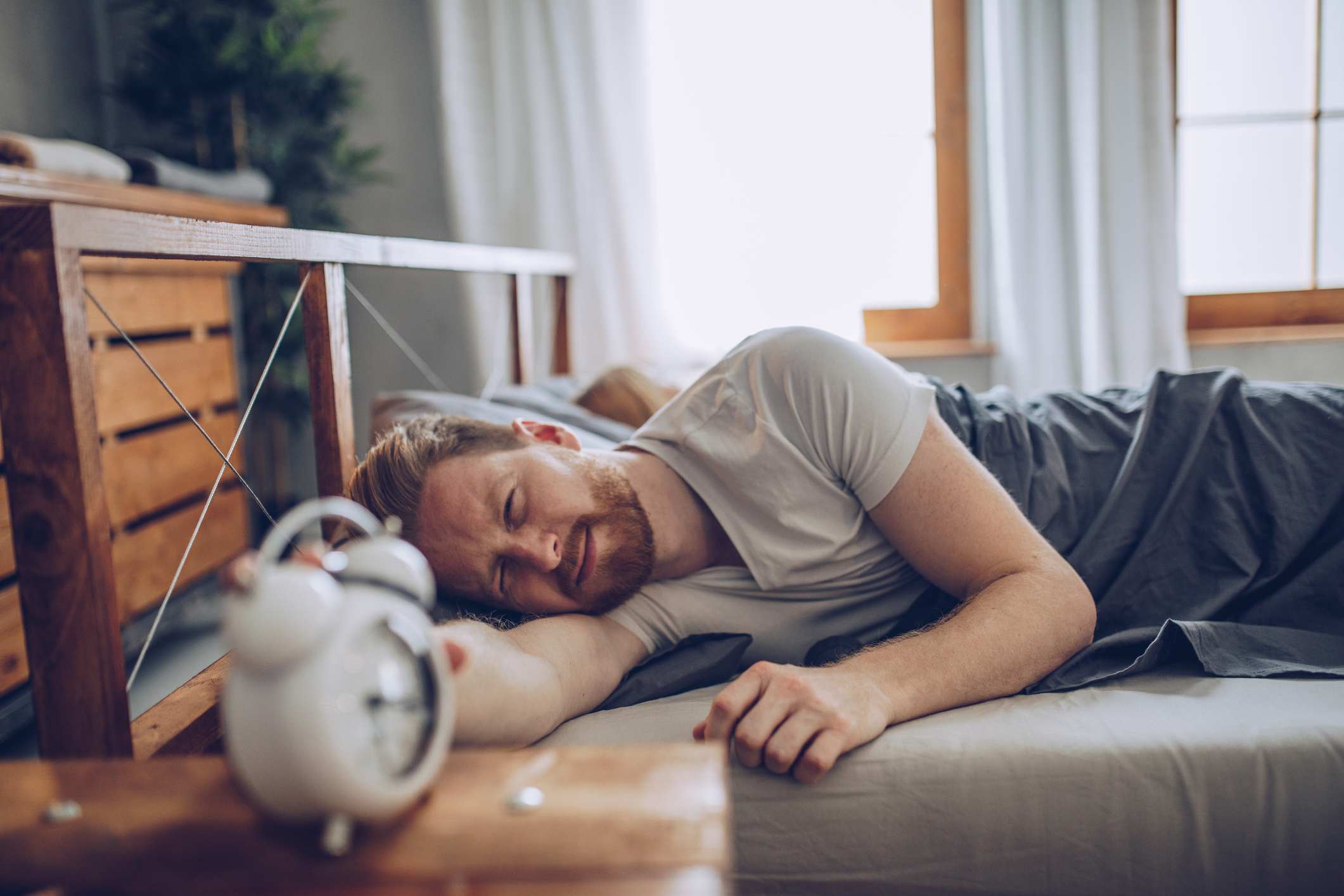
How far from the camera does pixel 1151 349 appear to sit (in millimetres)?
2643

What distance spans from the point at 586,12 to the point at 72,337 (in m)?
2.29

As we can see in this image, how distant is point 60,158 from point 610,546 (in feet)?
4.88

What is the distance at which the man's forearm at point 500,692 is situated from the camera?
2.53 feet

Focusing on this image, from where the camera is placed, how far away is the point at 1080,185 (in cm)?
259

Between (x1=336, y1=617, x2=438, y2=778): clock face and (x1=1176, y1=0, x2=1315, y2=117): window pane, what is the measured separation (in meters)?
3.01

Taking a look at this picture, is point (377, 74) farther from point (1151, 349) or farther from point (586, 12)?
point (1151, 349)

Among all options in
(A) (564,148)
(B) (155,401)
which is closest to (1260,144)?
(A) (564,148)

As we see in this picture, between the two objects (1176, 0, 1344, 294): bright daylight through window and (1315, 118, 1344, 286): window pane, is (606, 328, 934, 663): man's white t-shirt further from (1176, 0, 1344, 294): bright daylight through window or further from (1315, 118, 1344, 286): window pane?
(1315, 118, 1344, 286): window pane

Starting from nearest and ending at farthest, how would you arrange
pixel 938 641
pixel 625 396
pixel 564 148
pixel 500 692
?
1. pixel 500 692
2. pixel 938 641
3. pixel 625 396
4. pixel 564 148

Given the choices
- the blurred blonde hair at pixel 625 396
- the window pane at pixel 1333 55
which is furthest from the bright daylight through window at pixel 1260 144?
the blurred blonde hair at pixel 625 396

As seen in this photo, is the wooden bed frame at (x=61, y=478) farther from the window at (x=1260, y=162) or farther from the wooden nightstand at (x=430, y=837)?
the window at (x=1260, y=162)

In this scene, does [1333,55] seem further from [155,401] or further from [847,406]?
[155,401]

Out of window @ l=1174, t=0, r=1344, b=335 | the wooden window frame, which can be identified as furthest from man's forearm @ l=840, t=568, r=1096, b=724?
window @ l=1174, t=0, r=1344, b=335

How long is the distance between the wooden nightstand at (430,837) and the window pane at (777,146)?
2.27m
